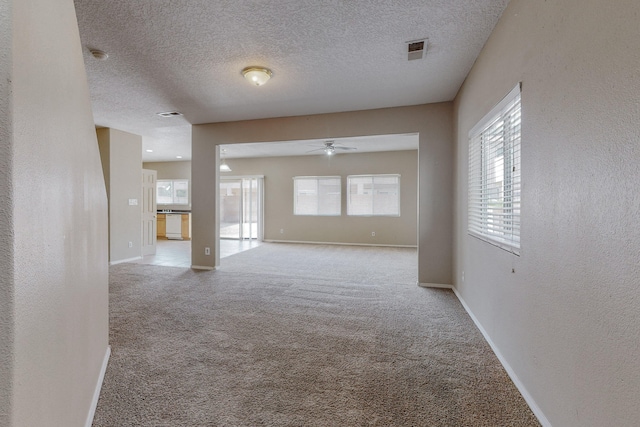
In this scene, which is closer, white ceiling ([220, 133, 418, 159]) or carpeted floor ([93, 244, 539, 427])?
carpeted floor ([93, 244, 539, 427])

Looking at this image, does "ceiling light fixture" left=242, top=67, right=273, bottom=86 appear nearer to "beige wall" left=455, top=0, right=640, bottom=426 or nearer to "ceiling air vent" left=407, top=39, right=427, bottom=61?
"ceiling air vent" left=407, top=39, right=427, bottom=61

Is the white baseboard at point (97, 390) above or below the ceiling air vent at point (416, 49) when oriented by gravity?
below

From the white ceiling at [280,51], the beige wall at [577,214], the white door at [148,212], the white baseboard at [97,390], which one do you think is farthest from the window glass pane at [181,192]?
the beige wall at [577,214]

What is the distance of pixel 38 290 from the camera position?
33.5 inches

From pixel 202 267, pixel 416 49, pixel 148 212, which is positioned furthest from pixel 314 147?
pixel 416 49

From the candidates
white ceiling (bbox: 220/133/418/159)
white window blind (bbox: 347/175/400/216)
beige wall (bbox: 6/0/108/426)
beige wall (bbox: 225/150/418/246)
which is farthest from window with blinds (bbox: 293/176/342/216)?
beige wall (bbox: 6/0/108/426)

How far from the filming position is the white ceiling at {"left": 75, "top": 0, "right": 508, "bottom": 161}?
215 cm

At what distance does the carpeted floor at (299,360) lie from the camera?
64.2 inches

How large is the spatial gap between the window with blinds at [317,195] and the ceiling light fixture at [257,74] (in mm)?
5290

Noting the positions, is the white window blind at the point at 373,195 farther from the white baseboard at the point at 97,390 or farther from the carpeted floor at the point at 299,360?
the white baseboard at the point at 97,390

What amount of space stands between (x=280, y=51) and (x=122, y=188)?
4785mm

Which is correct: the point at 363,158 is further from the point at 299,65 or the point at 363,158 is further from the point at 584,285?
the point at 584,285

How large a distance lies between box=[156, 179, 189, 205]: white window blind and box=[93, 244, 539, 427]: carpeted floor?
611cm

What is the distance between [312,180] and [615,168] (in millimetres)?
7592
